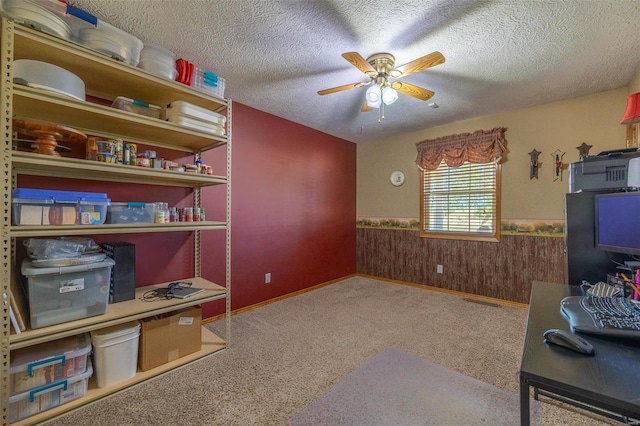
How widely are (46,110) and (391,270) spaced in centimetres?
422

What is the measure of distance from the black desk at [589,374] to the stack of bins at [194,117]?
2.23 metres

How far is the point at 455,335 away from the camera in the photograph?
2.45 m

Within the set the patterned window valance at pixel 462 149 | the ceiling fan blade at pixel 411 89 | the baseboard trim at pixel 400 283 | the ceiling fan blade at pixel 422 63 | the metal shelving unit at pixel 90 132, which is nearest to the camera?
the metal shelving unit at pixel 90 132

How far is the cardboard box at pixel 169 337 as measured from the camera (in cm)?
183

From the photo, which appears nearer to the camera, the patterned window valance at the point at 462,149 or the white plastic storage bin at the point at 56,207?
the white plastic storage bin at the point at 56,207

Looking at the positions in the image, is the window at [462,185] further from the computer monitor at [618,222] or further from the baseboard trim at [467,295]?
the computer monitor at [618,222]

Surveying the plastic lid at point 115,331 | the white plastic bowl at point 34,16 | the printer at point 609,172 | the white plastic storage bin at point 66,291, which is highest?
the white plastic bowl at point 34,16

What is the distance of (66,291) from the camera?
154 cm

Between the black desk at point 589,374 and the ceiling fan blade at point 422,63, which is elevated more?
the ceiling fan blade at point 422,63

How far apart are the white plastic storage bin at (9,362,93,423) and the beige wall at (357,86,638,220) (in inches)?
154

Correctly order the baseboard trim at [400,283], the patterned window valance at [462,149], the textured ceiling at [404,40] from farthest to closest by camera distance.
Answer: the patterned window valance at [462,149], the baseboard trim at [400,283], the textured ceiling at [404,40]

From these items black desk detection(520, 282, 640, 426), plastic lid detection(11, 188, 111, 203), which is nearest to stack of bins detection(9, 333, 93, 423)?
plastic lid detection(11, 188, 111, 203)

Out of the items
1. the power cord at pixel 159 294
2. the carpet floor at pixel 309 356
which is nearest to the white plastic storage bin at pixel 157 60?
the power cord at pixel 159 294

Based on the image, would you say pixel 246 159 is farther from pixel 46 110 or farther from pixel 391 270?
pixel 391 270
